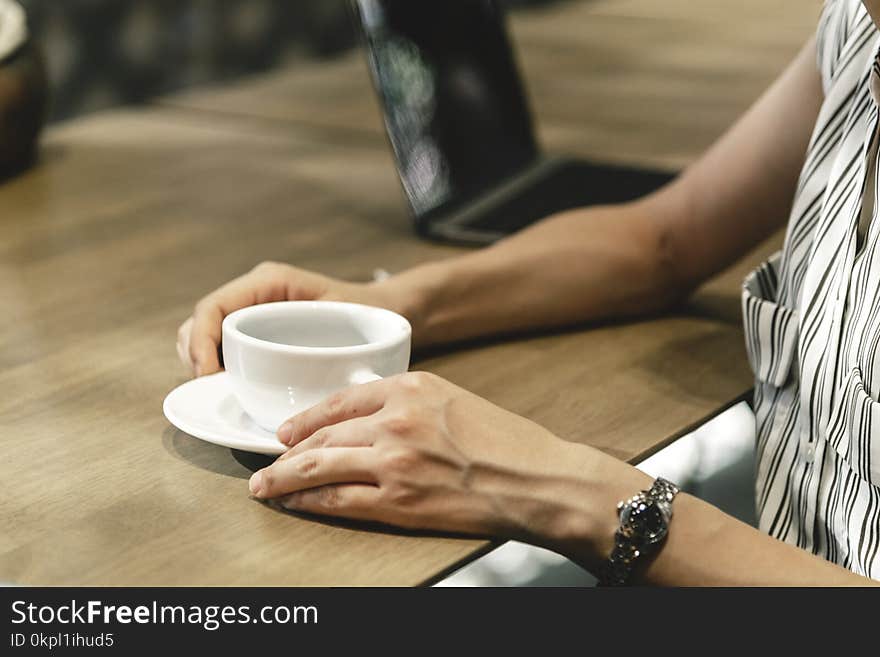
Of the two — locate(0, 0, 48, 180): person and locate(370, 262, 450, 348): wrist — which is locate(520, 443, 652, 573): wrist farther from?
locate(0, 0, 48, 180): person

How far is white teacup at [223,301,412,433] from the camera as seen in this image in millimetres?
860

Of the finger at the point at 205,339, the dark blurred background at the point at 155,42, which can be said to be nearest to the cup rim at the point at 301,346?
the finger at the point at 205,339

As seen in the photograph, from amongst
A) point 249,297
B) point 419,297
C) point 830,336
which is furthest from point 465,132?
point 830,336

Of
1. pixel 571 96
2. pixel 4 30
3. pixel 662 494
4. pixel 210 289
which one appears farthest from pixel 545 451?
pixel 571 96

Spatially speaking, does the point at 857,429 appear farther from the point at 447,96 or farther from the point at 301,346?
the point at 447,96

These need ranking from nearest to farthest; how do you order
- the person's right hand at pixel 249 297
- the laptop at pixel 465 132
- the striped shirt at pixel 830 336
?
the striped shirt at pixel 830 336 → the person's right hand at pixel 249 297 → the laptop at pixel 465 132

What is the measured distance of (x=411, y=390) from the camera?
85cm

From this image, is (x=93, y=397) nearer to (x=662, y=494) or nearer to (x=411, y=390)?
(x=411, y=390)

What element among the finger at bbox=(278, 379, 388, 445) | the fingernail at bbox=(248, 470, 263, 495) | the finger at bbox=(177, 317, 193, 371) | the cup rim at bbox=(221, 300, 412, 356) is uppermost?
the cup rim at bbox=(221, 300, 412, 356)

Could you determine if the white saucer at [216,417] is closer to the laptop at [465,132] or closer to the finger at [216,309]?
the finger at [216,309]

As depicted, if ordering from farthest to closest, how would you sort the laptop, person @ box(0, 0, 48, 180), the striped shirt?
1. person @ box(0, 0, 48, 180)
2. the laptop
3. the striped shirt

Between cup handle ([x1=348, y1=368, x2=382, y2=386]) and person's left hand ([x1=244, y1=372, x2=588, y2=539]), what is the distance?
0.02m

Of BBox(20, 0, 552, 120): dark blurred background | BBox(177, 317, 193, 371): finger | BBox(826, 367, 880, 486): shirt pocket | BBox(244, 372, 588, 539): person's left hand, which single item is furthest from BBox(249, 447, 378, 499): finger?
BBox(20, 0, 552, 120): dark blurred background

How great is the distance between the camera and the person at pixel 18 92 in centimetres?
162
